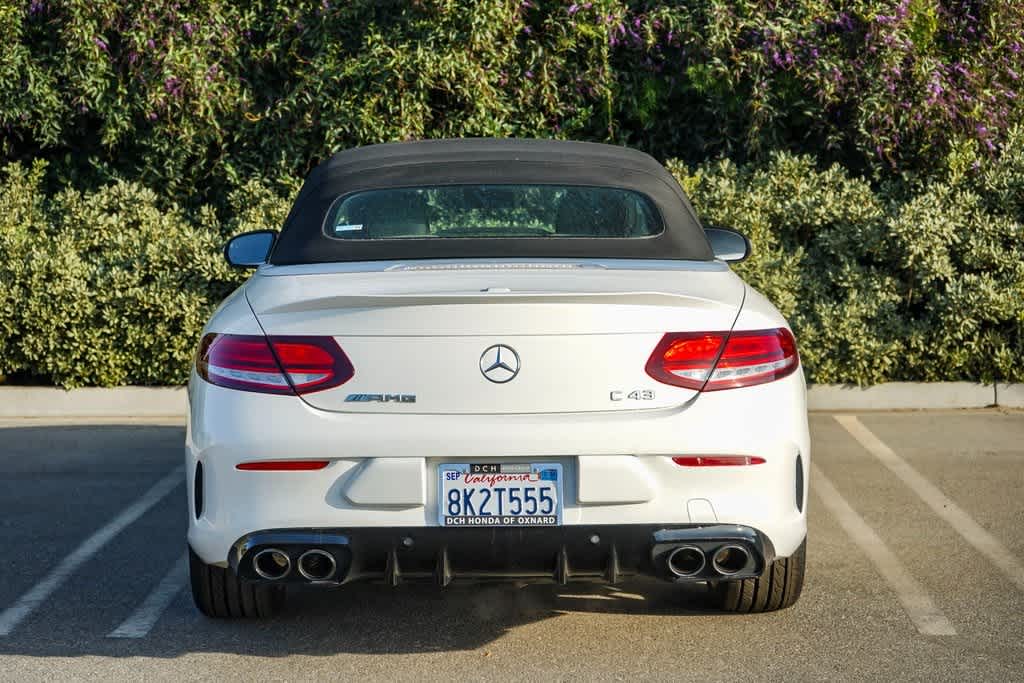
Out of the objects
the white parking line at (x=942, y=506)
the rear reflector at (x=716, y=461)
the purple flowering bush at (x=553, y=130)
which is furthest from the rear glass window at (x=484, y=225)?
the purple flowering bush at (x=553, y=130)

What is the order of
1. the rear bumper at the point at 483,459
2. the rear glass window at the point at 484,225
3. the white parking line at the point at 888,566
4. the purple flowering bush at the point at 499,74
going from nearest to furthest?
the rear bumper at the point at 483,459 < the white parking line at the point at 888,566 < the rear glass window at the point at 484,225 < the purple flowering bush at the point at 499,74

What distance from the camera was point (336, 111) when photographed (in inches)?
445

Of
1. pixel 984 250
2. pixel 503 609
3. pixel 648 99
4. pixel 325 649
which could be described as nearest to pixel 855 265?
pixel 984 250

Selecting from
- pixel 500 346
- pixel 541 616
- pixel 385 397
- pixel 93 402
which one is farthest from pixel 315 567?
pixel 93 402

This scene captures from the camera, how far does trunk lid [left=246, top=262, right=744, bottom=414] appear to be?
4.34m

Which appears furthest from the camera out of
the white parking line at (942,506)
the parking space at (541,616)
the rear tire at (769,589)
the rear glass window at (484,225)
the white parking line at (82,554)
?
the white parking line at (942,506)

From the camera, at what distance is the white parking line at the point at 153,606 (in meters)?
5.07

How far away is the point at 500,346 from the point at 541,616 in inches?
51.0

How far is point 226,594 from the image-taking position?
5020 millimetres

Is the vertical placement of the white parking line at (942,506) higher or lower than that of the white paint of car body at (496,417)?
lower

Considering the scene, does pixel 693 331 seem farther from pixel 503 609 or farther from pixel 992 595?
→ pixel 992 595

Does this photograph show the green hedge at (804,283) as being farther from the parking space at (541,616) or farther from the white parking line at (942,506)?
Answer: the parking space at (541,616)

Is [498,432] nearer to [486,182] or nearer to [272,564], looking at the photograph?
[272,564]

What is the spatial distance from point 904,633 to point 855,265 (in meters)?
5.70
